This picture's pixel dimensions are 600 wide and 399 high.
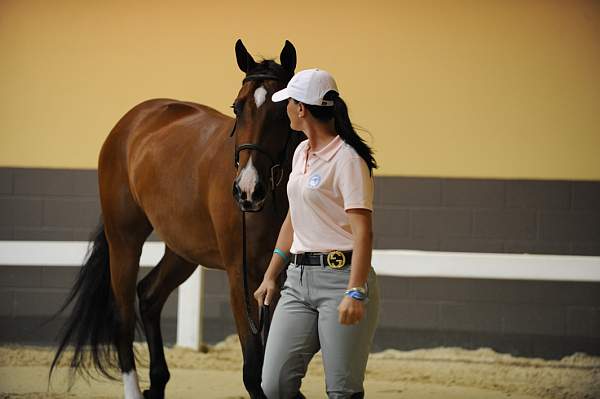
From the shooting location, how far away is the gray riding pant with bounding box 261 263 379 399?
283cm

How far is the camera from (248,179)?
11.5 feet

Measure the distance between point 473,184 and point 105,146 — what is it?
8.45 ft

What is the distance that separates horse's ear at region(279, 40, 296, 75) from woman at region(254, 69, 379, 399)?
95 centimetres

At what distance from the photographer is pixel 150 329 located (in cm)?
505

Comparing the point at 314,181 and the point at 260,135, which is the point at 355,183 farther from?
the point at 260,135

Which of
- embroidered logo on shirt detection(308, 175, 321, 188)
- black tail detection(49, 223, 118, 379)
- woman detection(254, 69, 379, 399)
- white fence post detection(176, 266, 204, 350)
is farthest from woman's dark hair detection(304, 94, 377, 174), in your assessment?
white fence post detection(176, 266, 204, 350)

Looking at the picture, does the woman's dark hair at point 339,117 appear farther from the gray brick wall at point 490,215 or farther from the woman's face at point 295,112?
the gray brick wall at point 490,215

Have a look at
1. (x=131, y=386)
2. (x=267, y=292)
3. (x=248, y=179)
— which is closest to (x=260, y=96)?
(x=248, y=179)

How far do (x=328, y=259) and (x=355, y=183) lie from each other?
0.26m

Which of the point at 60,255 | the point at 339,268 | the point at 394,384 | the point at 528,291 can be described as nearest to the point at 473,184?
the point at 528,291

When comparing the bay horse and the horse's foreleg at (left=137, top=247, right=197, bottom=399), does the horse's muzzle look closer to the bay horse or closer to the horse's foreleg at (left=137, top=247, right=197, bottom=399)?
the bay horse

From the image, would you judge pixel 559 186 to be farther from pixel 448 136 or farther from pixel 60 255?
pixel 60 255

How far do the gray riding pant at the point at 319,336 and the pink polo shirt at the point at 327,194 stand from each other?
90 mm

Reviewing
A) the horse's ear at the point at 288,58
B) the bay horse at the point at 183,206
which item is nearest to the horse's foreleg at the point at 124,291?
the bay horse at the point at 183,206
